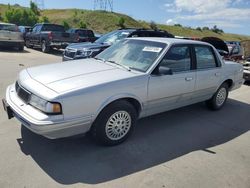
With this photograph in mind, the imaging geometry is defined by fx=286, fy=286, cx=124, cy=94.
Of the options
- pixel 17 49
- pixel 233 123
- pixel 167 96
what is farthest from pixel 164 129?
pixel 17 49

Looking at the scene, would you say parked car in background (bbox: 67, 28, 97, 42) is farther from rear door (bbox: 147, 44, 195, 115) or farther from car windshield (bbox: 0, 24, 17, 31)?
rear door (bbox: 147, 44, 195, 115)

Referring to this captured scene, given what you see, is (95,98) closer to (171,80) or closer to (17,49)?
(171,80)

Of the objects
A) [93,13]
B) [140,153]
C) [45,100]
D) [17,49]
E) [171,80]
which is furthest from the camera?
[93,13]

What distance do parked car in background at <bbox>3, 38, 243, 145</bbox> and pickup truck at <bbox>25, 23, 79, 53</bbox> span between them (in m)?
11.6

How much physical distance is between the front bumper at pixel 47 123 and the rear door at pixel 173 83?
1.30m

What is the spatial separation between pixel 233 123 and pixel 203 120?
0.61 meters

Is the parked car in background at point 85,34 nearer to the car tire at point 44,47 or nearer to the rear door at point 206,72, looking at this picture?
the car tire at point 44,47

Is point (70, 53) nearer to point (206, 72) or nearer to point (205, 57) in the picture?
point (205, 57)

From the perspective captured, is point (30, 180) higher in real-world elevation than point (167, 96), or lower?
lower

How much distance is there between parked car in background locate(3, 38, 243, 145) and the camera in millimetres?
3676

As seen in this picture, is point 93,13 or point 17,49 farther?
point 93,13

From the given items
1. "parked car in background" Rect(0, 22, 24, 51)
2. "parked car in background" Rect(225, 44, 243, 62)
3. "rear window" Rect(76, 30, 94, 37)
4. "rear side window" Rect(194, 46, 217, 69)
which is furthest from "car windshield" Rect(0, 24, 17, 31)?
"rear side window" Rect(194, 46, 217, 69)

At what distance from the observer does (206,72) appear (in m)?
5.80

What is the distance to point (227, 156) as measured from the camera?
4.32 meters
